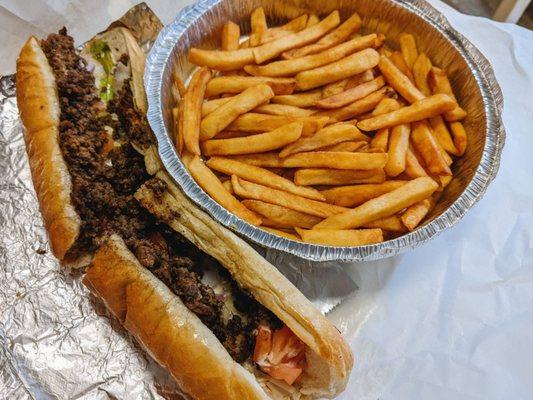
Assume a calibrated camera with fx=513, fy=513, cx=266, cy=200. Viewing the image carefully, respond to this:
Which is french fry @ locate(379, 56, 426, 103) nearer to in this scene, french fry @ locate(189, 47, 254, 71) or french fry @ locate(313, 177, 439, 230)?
french fry @ locate(313, 177, 439, 230)

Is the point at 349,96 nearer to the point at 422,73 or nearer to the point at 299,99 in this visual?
the point at 299,99

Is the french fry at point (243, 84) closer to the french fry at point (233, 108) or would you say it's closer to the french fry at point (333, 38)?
the french fry at point (233, 108)

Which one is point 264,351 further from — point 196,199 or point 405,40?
point 405,40

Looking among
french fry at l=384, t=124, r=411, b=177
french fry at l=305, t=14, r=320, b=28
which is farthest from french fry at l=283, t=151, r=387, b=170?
french fry at l=305, t=14, r=320, b=28

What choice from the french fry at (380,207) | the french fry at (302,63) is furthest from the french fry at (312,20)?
the french fry at (380,207)

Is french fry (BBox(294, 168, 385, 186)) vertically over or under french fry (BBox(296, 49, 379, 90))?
under

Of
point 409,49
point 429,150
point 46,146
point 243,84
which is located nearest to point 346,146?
point 429,150
